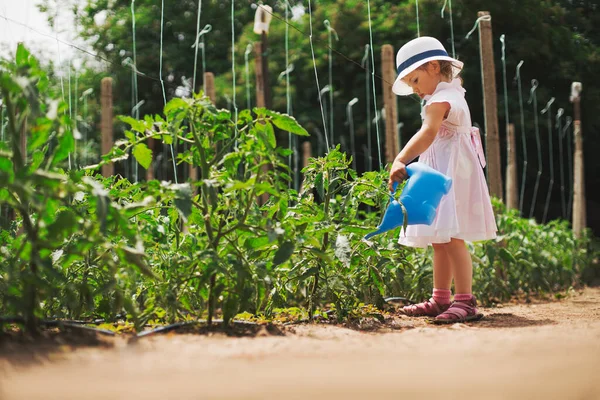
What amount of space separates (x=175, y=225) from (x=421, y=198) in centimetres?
106

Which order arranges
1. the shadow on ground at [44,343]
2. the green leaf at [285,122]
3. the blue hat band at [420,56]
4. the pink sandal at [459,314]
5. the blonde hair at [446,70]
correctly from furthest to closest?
1. the blonde hair at [446,70]
2. the blue hat band at [420,56]
3. the pink sandal at [459,314]
4. the green leaf at [285,122]
5. the shadow on ground at [44,343]

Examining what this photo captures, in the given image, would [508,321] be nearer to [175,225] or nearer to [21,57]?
[175,225]

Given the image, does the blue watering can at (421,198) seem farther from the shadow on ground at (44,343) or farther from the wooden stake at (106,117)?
the wooden stake at (106,117)

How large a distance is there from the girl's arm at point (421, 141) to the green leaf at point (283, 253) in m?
0.91

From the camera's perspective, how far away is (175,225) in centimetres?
305

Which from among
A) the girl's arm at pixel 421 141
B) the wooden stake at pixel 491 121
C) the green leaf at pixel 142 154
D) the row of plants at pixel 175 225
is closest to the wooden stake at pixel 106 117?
the wooden stake at pixel 491 121

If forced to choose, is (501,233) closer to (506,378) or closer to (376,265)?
(376,265)

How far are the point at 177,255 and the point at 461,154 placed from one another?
5.13ft

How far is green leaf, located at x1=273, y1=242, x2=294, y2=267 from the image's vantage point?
2580 mm

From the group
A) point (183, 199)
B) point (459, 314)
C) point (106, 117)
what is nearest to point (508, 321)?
point (459, 314)

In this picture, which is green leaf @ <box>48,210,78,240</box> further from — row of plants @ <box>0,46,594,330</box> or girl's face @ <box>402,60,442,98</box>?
girl's face @ <box>402,60,442,98</box>

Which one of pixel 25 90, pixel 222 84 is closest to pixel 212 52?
pixel 222 84

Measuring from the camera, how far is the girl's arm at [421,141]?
3375 millimetres

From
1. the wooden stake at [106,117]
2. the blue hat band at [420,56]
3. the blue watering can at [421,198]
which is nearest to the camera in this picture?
the blue watering can at [421,198]
